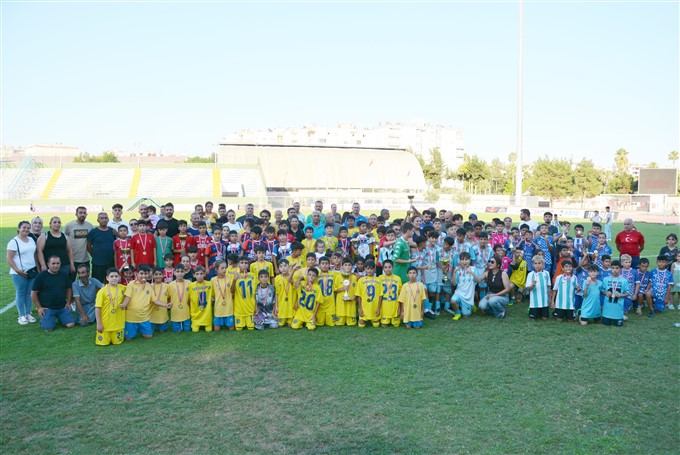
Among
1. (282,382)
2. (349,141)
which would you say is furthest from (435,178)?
(282,382)

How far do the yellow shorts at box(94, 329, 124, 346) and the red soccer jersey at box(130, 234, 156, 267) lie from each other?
161 cm

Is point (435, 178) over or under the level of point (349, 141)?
under

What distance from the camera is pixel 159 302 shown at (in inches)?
283

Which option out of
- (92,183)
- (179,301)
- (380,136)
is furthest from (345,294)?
(380,136)

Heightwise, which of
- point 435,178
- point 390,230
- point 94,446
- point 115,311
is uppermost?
point 435,178

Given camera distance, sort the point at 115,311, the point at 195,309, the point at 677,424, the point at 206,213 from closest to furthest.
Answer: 1. the point at 677,424
2. the point at 115,311
3. the point at 195,309
4. the point at 206,213

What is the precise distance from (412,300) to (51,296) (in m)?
5.34

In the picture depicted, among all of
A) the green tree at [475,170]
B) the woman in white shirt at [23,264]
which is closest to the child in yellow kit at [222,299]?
the woman in white shirt at [23,264]

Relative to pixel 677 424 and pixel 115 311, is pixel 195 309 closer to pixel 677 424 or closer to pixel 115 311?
pixel 115 311

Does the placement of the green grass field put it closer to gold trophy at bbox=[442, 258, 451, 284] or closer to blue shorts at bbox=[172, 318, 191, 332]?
blue shorts at bbox=[172, 318, 191, 332]

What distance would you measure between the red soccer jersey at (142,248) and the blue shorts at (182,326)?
1.37 metres

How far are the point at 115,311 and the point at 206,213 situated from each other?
402cm

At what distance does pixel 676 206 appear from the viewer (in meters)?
41.6

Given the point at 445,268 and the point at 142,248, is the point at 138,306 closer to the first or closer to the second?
the point at 142,248
